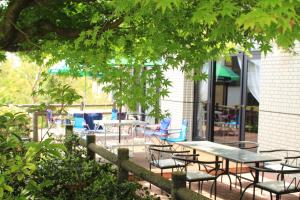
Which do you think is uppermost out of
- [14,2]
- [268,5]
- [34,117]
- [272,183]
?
[14,2]

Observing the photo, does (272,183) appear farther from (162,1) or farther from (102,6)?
(162,1)

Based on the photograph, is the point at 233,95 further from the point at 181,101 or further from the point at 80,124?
the point at 80,124

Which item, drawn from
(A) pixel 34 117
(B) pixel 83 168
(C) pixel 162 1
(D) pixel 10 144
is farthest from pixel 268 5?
(A) pixel 34 117

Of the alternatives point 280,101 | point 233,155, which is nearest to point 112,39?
point 233,155

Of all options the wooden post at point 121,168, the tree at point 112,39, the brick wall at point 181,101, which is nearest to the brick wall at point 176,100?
the brick wall at point 181,101

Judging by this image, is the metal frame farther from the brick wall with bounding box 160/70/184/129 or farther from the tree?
the tree

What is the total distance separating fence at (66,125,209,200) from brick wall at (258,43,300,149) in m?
4.25

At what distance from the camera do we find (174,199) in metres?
4.08

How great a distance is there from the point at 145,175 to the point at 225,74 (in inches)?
291

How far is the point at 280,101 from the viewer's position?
8805 mm

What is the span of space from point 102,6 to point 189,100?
7.87 meters

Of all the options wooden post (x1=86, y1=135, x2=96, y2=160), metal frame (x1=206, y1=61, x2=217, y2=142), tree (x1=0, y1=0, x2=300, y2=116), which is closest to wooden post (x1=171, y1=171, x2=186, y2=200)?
tree (x1=0, y1=0, x2=300, y2=116)

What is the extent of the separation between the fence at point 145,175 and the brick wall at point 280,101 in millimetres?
4252

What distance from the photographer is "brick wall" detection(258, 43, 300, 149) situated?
8.43m
